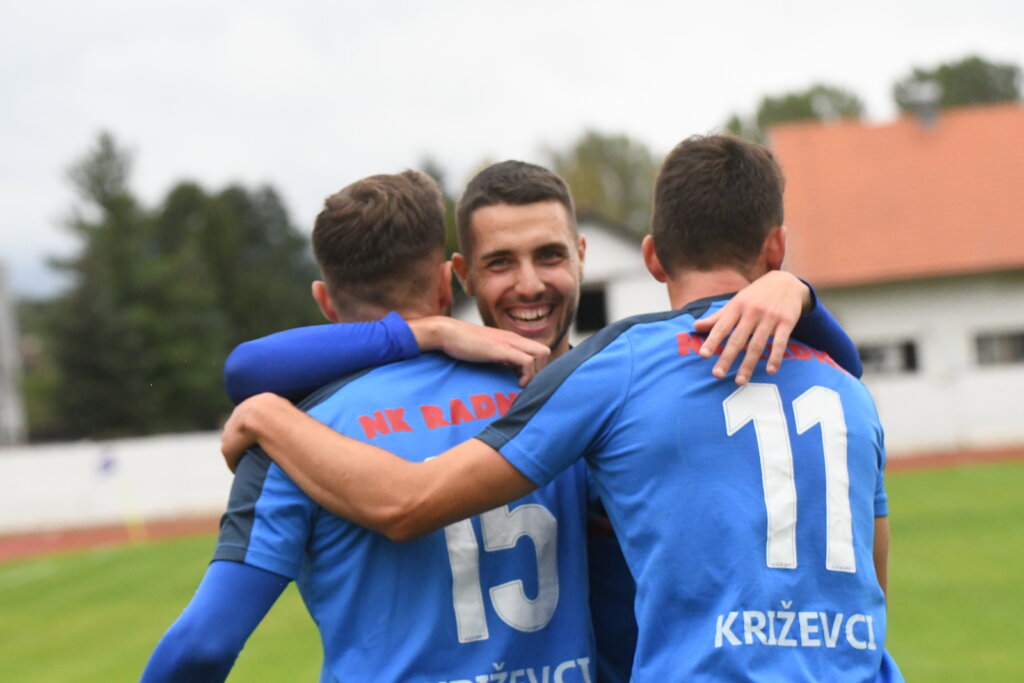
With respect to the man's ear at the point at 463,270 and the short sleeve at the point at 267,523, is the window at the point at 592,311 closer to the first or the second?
the man's ear at the point at 463,270

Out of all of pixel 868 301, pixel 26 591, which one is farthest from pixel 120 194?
pixel 26 591

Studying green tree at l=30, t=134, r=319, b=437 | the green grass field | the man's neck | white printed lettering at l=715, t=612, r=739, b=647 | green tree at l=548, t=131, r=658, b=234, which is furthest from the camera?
green tree at l=548, t=131, r=658, b=234

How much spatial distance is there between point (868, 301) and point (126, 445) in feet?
55.6

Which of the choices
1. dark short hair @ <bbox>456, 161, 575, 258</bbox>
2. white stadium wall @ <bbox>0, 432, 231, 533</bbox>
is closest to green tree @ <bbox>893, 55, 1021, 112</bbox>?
white stadium wall @ <bbox>0, 432, 231, 533</bbox>

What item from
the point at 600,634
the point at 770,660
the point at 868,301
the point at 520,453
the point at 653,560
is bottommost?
the point at 868,301

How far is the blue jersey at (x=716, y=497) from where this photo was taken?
2230 mm

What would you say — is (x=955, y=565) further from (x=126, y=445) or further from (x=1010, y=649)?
(x=126, y=445)

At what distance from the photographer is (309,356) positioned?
2555 mm

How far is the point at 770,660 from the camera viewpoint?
220 centimetres

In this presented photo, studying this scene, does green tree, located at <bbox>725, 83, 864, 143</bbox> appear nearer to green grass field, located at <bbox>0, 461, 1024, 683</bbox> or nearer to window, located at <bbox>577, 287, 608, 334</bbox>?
window, located at <bbox>577, 287, 608, 334</bbox>

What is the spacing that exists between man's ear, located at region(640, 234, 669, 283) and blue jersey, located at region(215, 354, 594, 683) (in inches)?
17.2

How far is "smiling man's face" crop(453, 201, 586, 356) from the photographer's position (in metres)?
2.97

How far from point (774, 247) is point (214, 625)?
1.43 meters

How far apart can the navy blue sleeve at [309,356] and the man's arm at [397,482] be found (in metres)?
0.21
